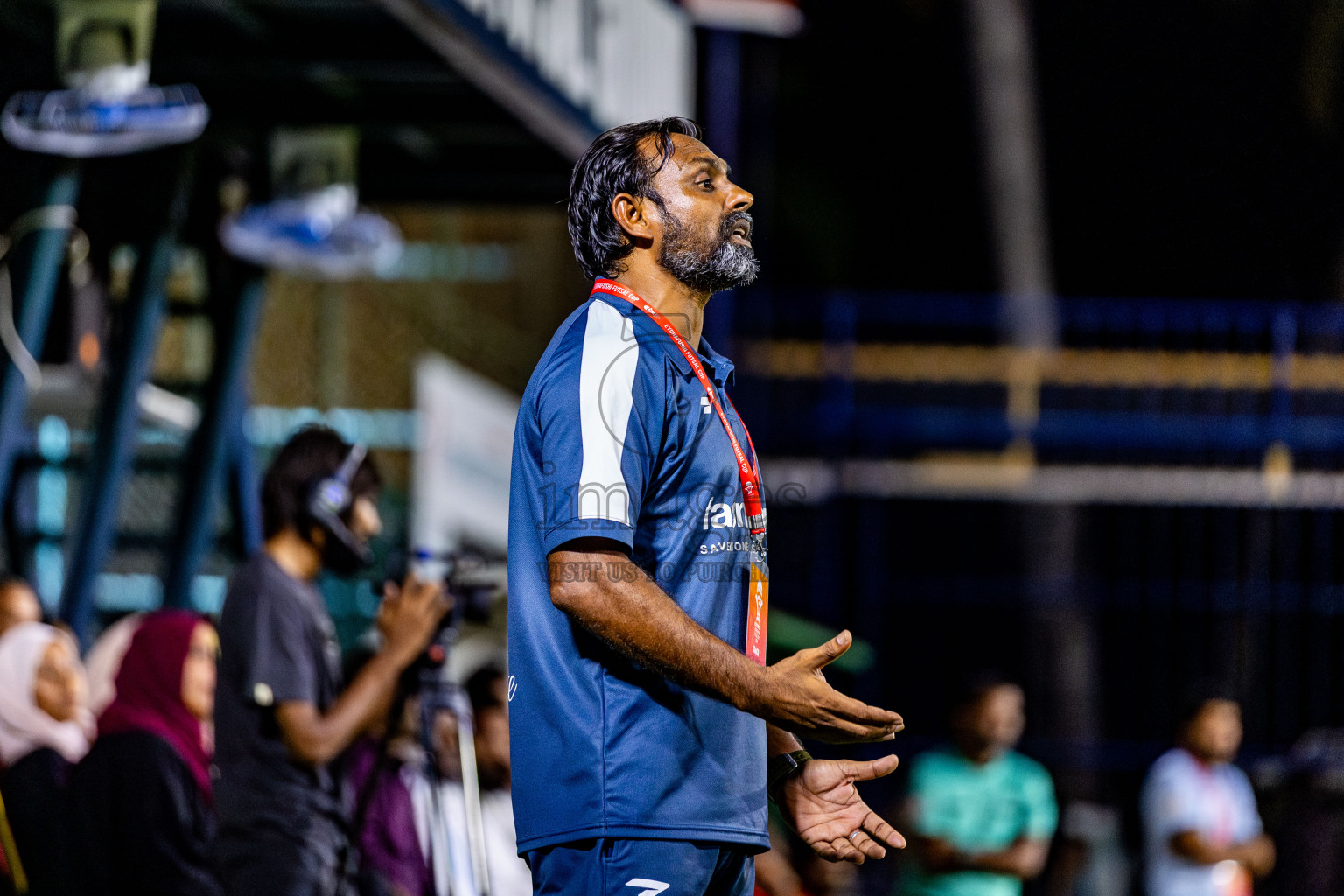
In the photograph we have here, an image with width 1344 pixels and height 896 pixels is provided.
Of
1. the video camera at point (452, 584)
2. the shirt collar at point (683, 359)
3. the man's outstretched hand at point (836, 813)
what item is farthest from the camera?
the video camera at point (452, 584)

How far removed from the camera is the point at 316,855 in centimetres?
429

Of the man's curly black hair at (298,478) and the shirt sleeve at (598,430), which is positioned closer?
the shirt sleeve at (598,430)

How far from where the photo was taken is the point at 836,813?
2.70m

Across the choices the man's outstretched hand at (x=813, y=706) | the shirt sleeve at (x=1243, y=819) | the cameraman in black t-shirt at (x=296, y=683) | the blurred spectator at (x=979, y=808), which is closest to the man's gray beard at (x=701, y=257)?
the man's outstretched hand at (x=813, y=706)

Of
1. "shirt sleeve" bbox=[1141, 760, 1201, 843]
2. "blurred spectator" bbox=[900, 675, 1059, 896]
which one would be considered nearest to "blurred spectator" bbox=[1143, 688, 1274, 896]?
"shirt sleeve" bbox=[1141, 760, 1201, 843]

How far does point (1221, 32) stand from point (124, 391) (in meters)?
12.8

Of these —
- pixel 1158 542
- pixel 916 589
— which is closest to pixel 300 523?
pixel 916 589

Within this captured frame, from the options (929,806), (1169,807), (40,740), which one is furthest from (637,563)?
(1169,807)

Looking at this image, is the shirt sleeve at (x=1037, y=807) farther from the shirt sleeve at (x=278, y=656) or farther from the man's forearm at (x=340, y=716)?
the shirt sleeve at (x=278, y=656)

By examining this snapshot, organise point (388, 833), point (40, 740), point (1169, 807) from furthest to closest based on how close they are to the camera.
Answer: point (1169, 807) < point (388, 833) < point (40, 740)

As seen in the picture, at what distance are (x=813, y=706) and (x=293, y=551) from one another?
2.41 m

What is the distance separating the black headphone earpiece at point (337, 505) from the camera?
14.6 feet

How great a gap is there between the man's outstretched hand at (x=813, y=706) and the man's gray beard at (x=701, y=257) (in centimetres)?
71

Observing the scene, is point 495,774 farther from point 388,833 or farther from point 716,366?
point 716,366
